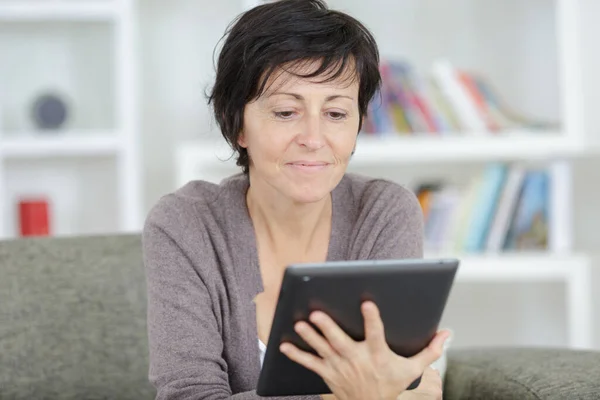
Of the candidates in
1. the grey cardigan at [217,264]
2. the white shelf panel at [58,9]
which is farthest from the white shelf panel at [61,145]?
the grey cardigan at [217,264]

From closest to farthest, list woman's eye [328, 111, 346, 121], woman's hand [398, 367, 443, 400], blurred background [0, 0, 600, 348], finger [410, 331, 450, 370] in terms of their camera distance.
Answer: finger [410, 331, 450, 370], woman's hand [398, 367, 443, 400], woman's eye [328, 111, 346, 121], blurred background [0, 0, 600, 348]

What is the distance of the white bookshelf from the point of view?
3273 millimetres

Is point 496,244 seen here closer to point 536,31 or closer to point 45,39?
point 536,31

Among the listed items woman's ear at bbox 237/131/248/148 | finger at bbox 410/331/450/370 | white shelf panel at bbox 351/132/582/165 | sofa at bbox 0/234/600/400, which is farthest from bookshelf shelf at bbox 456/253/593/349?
finger at bbox 410/331/450/370

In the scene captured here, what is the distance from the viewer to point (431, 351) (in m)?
1.43

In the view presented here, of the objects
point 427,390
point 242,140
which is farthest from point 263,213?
point 427,390

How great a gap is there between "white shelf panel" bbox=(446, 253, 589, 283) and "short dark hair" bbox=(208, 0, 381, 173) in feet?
4.64

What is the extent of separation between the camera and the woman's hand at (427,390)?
159 cm

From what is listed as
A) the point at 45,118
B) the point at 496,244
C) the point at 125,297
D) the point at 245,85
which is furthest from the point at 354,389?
the point at 45,118

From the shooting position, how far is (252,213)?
1.88 meters

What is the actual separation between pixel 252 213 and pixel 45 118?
68.1 inches

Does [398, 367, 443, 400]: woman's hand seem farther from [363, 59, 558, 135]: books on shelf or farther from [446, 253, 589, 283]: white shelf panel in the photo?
[363, 59, 558, 135]: books on shelf

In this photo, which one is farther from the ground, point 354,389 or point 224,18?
point 224,18

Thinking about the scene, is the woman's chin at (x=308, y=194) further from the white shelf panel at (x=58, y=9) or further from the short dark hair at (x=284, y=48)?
the white shelf panel at (x=58, y=9)
